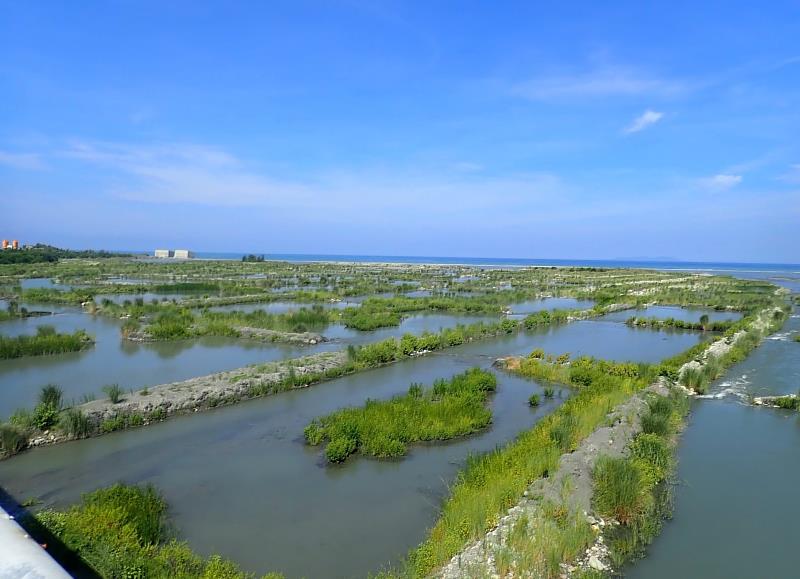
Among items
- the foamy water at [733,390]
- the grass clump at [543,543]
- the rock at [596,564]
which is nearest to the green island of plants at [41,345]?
the grass clump at [543,543]

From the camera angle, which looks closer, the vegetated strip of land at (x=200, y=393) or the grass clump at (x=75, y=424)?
the vegetated strip of land at (x=200, y=393)

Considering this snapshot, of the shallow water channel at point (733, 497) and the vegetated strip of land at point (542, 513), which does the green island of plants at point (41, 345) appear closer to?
the vegetated strip of land at point (542, 513)

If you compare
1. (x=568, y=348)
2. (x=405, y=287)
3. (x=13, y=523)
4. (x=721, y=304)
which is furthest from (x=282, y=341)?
A: (x=721, y=304)

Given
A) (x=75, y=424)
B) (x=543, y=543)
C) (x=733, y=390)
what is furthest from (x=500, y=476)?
(x=733, y=390)

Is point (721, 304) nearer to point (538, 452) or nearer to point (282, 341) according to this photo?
point (282, 341)

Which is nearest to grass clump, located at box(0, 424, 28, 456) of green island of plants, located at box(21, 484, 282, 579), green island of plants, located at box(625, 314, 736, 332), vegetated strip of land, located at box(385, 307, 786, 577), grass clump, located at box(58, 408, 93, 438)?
grass clump, located at box(58, 408, 93, 438)

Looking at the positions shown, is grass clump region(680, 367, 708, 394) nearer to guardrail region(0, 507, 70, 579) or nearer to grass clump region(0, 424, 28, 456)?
guardrail region(0, 507, 70, 579)
